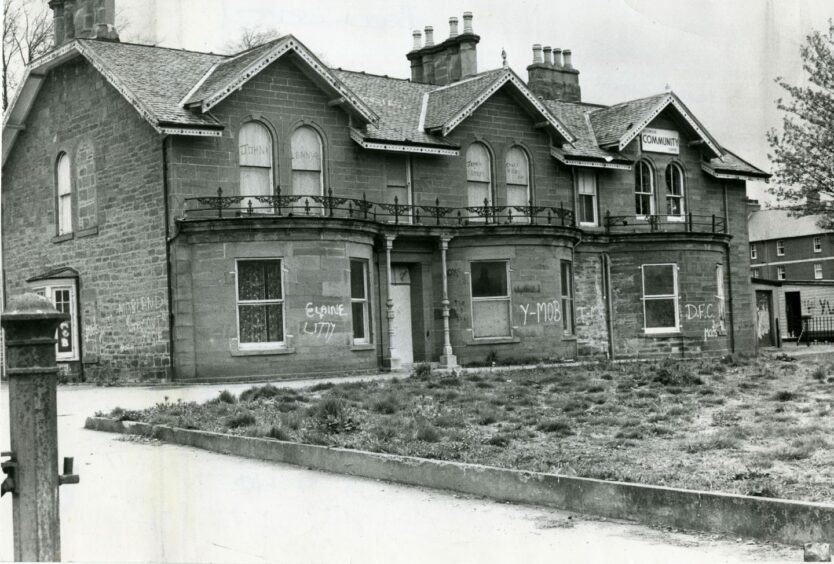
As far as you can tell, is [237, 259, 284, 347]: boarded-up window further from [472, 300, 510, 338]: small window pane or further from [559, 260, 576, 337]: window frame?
[559, 260, 576, 337]: window frame

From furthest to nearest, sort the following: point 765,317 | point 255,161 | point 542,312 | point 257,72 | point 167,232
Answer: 1. point 765,317
2. point 542,312
3. point 255,161
4. point 257,72
5. point 167,232

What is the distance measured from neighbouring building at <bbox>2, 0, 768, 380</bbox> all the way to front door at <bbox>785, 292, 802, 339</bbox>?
21.9 metres

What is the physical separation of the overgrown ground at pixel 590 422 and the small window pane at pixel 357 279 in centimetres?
554

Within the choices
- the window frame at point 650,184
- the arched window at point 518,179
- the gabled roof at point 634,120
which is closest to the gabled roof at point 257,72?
the arched window at point 518,179

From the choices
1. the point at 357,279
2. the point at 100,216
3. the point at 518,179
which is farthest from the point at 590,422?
the point at 518,179

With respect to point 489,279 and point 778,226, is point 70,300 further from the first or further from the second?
point 778,226

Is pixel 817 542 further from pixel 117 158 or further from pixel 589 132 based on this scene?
pixel 589 132

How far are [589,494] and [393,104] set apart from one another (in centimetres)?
2185

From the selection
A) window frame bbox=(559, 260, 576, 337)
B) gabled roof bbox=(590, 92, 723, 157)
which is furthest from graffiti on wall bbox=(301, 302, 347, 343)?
gabled roof bbox=(590, 92, 723, 157)

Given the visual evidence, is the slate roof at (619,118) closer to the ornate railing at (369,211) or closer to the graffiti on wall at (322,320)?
the ornate railing at (369,211)

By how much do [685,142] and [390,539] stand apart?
92.0 feet

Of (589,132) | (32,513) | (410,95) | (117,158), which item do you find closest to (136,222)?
(117,158)

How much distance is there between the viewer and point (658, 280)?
31938 millimetres

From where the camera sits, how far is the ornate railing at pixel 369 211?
943 inches
